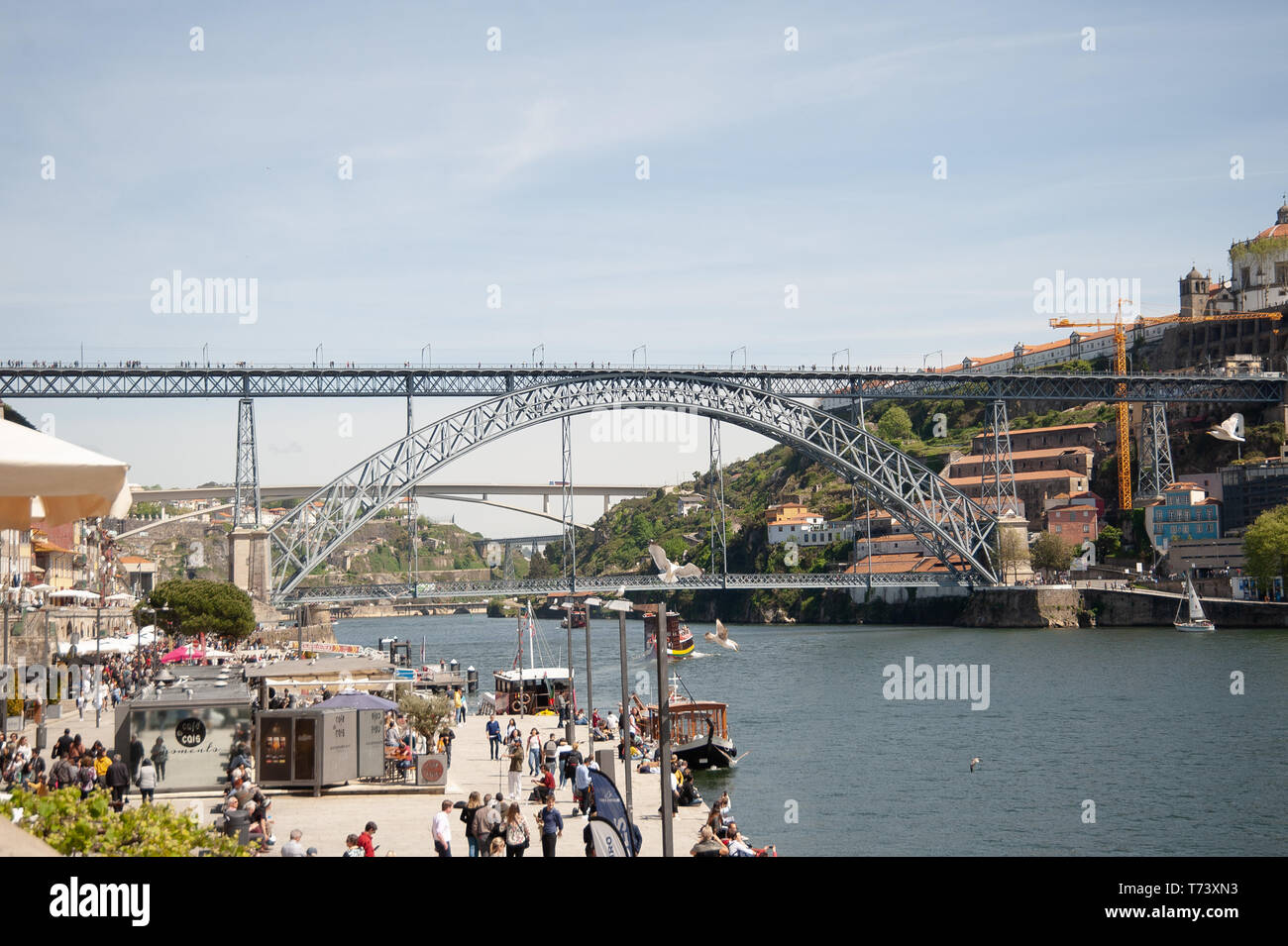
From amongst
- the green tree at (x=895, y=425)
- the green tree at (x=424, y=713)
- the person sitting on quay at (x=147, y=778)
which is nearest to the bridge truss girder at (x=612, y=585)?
the green tree at (x=895, y=425)

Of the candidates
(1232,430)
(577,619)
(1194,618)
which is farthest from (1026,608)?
(577,619)

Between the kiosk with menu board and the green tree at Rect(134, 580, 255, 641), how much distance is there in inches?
1064

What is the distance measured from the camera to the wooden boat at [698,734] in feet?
81.2

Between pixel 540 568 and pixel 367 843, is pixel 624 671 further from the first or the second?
pixel 540 568

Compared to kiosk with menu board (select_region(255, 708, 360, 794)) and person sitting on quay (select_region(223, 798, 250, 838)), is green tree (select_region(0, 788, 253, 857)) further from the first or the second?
kiosk with menu board (select_region(255, 708, 360, 794))

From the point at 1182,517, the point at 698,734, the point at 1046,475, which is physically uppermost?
the point at 1046,475

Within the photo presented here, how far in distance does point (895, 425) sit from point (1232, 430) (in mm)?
32993

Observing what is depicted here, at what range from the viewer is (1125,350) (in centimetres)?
8869

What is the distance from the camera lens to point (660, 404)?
60406mm

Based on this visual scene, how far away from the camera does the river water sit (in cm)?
1895

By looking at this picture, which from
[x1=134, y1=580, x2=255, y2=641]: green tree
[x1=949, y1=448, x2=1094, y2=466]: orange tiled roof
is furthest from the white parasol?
[x1=949, y1=448, x2=1094, y2=466]: orange tiled roof

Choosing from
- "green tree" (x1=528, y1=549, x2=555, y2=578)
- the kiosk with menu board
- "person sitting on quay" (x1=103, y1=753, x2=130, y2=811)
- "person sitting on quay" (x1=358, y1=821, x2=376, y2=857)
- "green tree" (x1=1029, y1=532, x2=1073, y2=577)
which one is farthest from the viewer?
"green tree" (x1=528, y1=549, x2=555, y2=578)
